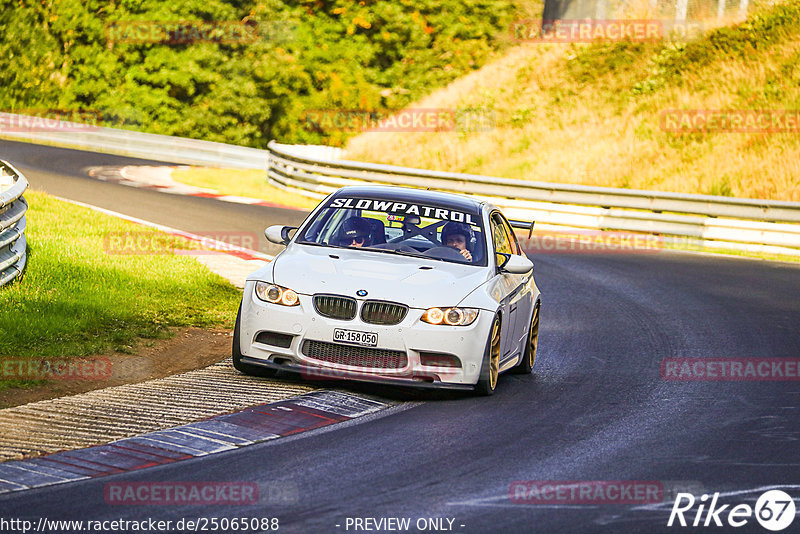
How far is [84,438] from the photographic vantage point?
726 centimetres

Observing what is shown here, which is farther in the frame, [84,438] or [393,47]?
[393,47]

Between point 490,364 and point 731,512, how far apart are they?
310 centimetres

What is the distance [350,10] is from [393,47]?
279cm

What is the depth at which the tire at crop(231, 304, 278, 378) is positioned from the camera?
30.5ft

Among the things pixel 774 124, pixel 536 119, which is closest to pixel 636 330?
pixel 774 124

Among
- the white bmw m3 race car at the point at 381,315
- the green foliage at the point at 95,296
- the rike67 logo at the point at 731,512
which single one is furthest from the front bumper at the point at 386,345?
the rike67 logo at the point at 731,512

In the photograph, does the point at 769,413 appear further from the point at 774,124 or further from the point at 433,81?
the point at 433,81

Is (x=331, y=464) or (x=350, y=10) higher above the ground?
(x=350, y=10)

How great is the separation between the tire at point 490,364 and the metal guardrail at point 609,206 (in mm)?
14770

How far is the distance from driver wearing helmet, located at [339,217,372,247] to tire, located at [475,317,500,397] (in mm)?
1450

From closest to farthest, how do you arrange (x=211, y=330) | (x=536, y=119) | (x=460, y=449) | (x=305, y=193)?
(x=460, y=449) → (x=211, y=330) → (x=305, y=193) → (x=536, y=119)

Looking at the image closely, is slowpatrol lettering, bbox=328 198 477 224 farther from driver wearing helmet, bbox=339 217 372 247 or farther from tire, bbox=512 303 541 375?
tire, bbox=512 303 541 375

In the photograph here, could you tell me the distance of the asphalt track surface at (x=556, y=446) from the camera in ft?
20.0

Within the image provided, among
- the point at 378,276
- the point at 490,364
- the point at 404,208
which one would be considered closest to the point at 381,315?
the point at 378,276
